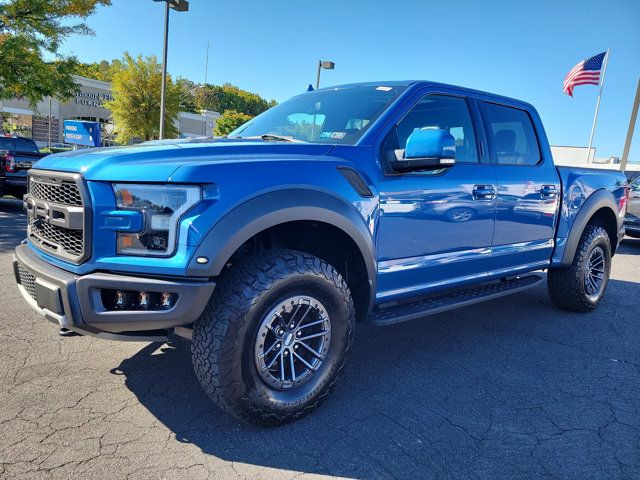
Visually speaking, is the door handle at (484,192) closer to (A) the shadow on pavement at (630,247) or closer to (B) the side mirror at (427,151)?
(B) the side mirror at (427,151)

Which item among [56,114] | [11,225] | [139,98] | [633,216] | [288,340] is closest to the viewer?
[288,340]

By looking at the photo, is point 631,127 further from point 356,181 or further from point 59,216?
point 59,216

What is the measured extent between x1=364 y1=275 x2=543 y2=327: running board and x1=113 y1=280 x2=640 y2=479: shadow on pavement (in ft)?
1.56

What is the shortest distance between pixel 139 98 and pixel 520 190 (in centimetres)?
3336

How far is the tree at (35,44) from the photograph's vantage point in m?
13.2

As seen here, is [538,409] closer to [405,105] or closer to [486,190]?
[486,190]

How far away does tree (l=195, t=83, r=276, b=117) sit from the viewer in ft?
315

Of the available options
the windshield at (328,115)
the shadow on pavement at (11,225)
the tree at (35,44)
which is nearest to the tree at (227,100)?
the tree at (35,44)

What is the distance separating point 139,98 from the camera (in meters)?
32.9

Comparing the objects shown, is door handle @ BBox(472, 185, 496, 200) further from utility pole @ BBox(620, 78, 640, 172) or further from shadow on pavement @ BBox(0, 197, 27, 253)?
utility pole @ BBox(620, 78, 640, 172)

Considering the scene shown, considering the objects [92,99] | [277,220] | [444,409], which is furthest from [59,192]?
[92,99]

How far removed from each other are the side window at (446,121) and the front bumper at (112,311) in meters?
1.77

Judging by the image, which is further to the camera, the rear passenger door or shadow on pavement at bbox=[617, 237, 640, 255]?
shadow on pavement at bbox=[617, 237, 640, 255]

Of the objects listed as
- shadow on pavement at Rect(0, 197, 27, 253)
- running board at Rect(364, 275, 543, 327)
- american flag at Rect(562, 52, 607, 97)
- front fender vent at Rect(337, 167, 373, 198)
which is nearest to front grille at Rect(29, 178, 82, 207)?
front fender vent at Rect(337, 167, 373, 198)
